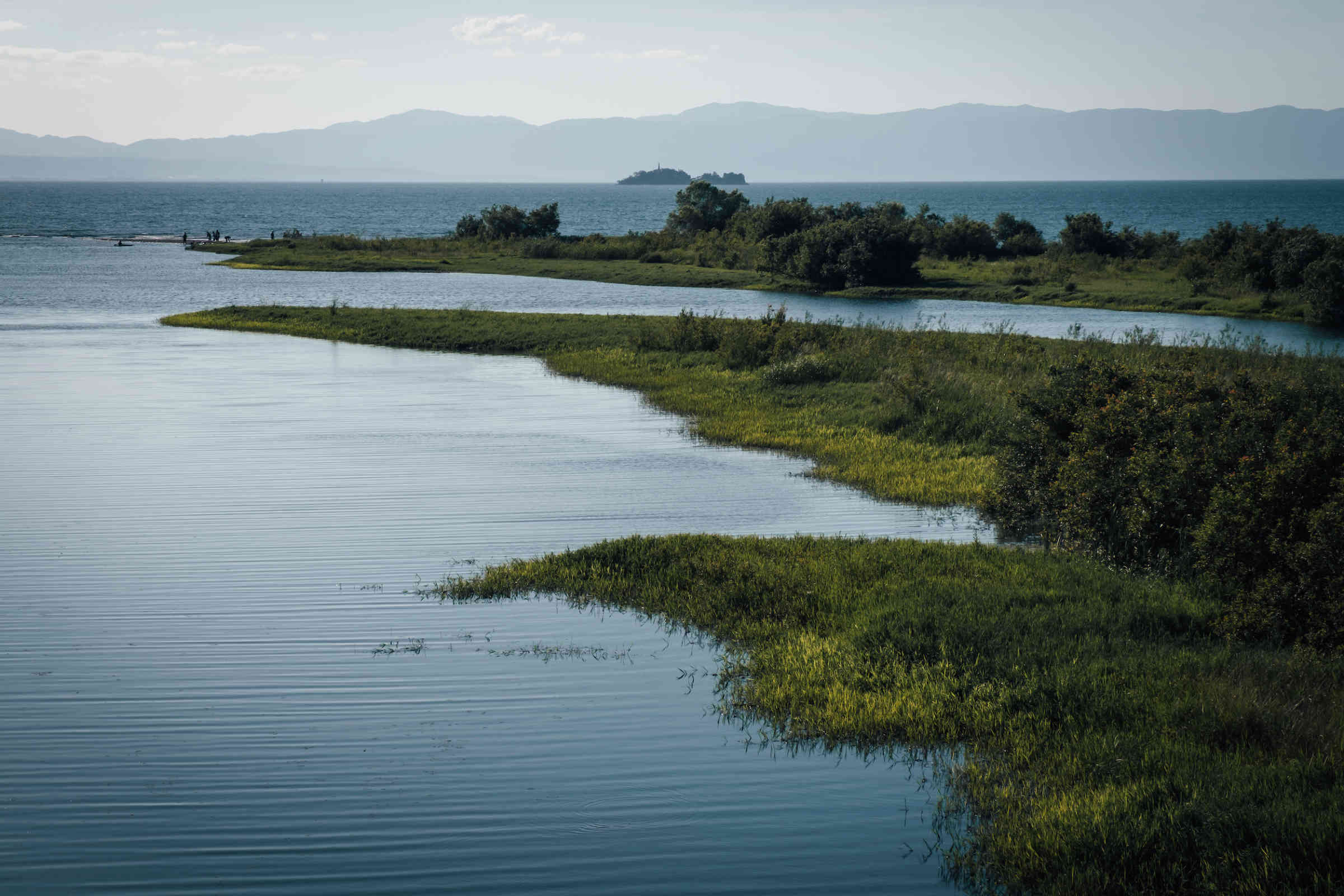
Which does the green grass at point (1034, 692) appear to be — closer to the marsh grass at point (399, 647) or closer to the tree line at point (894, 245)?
the marsh grass at point (399, 647)

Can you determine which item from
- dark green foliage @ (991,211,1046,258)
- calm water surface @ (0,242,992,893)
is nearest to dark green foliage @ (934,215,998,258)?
dark green foliage @ (991,211,1046,258)

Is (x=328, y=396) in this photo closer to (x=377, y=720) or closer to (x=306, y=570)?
(x=306, y=570)

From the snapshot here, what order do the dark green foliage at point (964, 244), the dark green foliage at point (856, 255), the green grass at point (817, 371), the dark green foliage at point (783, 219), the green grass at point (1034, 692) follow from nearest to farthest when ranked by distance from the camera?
the green grass at point (1034, 692)
the green grass at point (817, 371)
the dark green foliage at point (856, 255)
the dark green foliage at point (783, 219)
the dark green foliage at point (964, 244)

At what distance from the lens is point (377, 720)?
9609 millimetres

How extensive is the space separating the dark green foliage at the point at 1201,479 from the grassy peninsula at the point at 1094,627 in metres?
0.03

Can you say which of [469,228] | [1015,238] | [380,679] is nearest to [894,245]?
[1015,238]

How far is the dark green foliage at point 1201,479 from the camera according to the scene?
422 inches

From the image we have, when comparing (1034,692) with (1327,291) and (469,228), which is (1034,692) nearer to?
(1327,291)

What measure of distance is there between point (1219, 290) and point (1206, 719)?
57468mm

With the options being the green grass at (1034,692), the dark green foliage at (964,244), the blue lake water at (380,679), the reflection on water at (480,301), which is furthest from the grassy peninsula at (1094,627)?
the dark green foliage at (964,244)


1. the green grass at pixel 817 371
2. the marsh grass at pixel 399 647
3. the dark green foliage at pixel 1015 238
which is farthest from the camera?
the dark green foliage at pixel 1015 238

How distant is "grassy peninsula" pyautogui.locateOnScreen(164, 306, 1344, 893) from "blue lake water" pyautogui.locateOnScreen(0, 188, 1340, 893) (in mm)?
615

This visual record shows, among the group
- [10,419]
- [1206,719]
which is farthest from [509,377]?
[1206,719]

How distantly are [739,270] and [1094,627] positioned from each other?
65.9 metres
